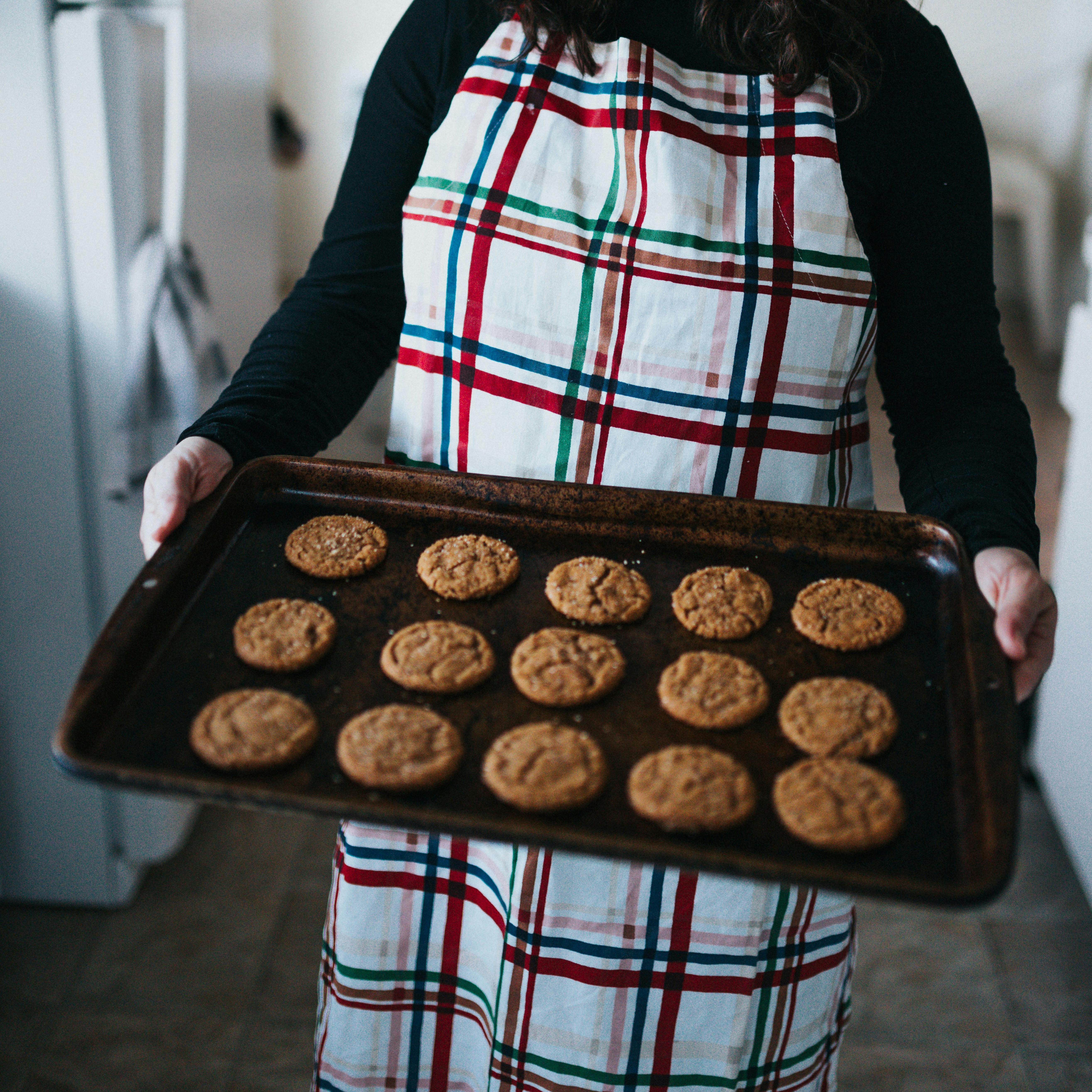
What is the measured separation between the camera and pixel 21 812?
73.1 inches

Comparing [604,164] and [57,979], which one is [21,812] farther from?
[604,164]

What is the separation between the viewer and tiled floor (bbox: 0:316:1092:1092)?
1.68 meters

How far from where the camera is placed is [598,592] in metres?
1.03

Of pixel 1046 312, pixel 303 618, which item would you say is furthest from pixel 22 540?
pixel 1046 312

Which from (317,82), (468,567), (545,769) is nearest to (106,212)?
(468,567)

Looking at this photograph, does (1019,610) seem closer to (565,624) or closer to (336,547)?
(565,624)

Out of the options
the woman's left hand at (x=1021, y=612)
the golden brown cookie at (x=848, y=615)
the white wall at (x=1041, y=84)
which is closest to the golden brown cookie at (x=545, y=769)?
the golden brown cookie at (x=848, y=615)

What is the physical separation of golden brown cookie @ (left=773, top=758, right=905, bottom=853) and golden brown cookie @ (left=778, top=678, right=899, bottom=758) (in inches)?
0.6

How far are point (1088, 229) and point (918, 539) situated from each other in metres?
1.10

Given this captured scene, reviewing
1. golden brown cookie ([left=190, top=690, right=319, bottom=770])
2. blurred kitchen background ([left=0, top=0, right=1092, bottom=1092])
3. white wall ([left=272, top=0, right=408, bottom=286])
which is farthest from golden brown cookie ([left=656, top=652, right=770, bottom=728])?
white wall ([left=272, top=0, right=408, bottom=286])

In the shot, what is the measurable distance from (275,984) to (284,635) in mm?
1129

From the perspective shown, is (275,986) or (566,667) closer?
(566,667)

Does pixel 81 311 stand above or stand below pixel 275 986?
above

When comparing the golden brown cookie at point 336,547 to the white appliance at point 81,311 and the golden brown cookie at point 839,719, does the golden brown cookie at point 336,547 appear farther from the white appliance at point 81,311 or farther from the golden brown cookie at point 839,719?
the white appliance at point 81,311
